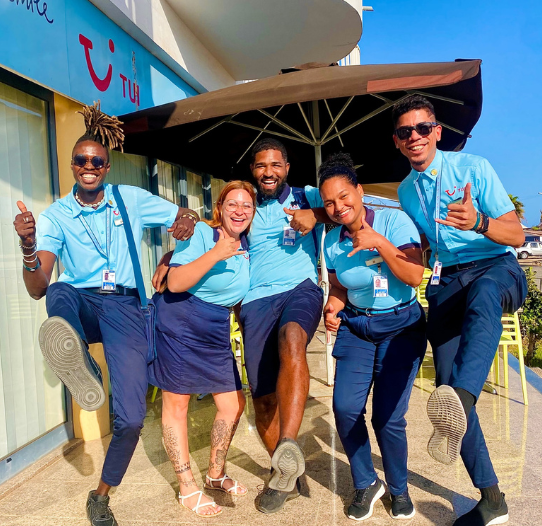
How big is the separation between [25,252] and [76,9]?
2614 millimetres

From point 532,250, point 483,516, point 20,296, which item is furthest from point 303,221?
point 532,250

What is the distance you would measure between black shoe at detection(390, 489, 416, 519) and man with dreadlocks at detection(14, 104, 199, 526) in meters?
1.51

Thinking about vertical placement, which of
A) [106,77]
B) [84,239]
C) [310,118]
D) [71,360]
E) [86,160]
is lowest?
[71,360]

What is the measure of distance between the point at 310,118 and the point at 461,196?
2.90m

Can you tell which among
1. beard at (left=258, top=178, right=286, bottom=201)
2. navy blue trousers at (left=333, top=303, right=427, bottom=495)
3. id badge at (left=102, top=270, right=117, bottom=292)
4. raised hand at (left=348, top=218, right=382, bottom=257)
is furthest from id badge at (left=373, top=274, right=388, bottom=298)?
id badge at (left=102, top=270, right=117, bottom=292)

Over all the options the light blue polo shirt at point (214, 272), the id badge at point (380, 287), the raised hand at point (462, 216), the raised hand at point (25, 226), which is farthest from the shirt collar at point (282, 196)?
the raised hand at point (25, 226)

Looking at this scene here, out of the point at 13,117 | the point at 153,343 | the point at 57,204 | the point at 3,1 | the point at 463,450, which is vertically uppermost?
the point at 3,1

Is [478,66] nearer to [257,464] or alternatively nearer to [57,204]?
[57,204]

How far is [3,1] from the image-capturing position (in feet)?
10.7

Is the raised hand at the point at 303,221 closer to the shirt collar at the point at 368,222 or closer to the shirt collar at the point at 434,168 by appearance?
the shirt collar at the point at 368,222

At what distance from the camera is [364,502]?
115 inches

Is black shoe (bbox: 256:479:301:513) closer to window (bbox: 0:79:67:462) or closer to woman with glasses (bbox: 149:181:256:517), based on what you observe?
woman with glasses (bbox: 149:181:256:517)

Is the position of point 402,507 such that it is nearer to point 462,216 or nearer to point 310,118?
point 462,216

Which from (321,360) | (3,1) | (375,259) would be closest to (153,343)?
(375,259)
